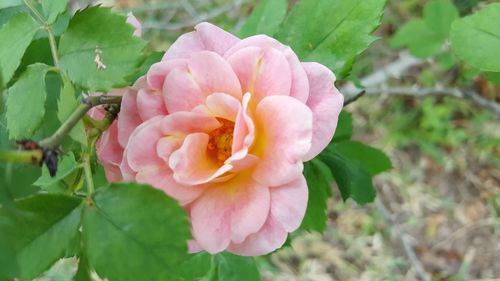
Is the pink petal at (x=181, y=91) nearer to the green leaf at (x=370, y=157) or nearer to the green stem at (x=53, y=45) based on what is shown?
the green stem at (x=53, y=45)

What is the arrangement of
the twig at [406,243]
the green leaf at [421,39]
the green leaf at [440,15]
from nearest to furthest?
the green leaf at [440,15]
the green leaf at [421,39]
the twig at [406,243]

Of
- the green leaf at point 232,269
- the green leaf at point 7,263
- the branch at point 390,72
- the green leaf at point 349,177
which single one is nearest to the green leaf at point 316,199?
the green leaf at point 349,177

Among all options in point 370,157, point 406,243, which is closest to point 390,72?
point 406,243

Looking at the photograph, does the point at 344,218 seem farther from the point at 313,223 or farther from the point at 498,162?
the point at 313,223

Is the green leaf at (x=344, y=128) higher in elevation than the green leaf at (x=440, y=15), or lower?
higher

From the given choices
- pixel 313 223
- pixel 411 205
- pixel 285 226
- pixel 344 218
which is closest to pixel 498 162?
pixel 411 205

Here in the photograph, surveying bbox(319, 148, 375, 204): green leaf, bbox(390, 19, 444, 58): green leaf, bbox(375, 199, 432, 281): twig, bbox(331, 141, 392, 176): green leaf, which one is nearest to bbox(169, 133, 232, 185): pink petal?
bbox(319, 148, 375, 204): green leaf

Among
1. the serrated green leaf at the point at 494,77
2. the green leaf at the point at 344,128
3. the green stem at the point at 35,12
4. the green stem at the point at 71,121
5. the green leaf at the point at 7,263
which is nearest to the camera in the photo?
the green leaf at the point at 7,263

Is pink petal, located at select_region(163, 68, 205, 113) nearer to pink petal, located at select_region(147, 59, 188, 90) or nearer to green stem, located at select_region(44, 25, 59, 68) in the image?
pink petal, located at select_region(147, 59, 188, 90)
